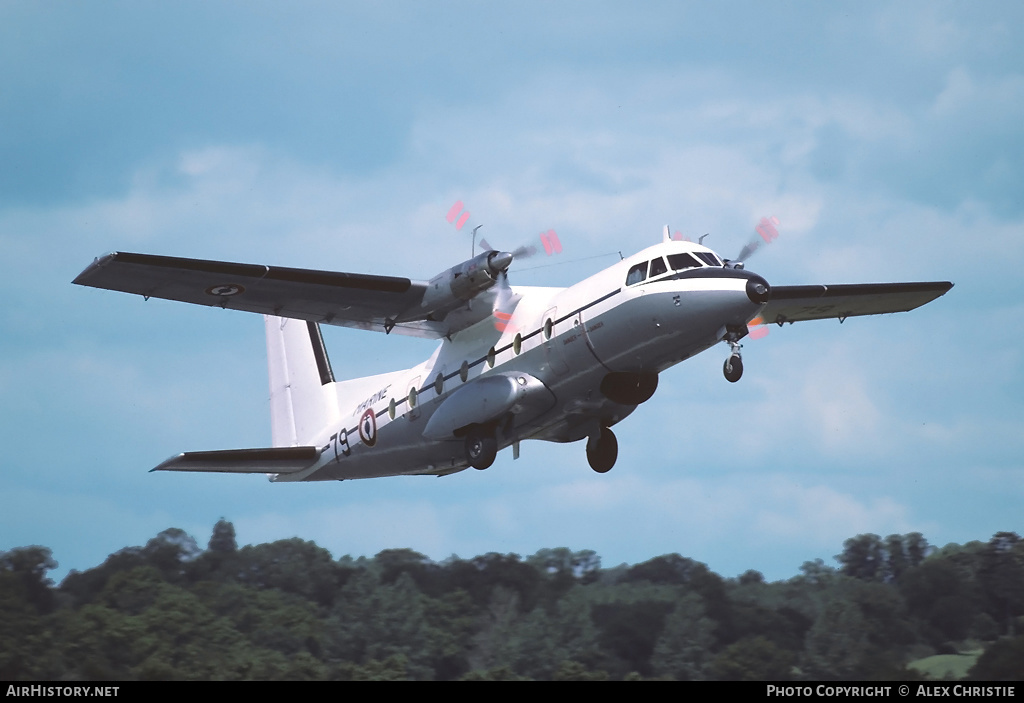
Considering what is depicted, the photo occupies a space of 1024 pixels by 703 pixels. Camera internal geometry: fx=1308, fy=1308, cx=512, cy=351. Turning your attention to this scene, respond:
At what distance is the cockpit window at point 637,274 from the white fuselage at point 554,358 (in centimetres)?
6

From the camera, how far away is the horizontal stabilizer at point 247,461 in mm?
19484

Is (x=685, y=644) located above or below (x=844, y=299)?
below

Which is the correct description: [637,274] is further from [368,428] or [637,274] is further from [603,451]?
[368,428]

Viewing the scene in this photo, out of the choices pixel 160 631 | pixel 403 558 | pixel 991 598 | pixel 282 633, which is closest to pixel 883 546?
pixel 991 598

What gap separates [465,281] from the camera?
58.8 feet

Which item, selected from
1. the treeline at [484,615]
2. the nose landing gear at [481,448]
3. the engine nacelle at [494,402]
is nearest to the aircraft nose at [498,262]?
the engine nacelle at [494,402]

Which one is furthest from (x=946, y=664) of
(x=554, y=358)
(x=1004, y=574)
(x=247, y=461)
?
(x=247, y=461)

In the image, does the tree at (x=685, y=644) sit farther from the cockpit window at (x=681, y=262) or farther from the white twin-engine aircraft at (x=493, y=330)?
the cockpit window at (x=681, y=262)

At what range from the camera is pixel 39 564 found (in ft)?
87.8

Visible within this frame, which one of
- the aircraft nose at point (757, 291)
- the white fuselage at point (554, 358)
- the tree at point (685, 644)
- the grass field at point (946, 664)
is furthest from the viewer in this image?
the tree at point (685, 644)

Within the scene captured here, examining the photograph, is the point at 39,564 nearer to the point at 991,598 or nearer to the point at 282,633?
the point at 282,633

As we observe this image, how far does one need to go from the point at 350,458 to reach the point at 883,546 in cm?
1620

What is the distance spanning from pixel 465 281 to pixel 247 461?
16.4ft

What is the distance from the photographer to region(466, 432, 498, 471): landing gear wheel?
18031 mm
